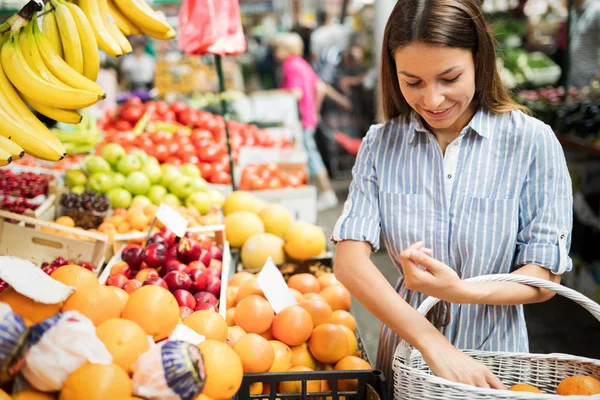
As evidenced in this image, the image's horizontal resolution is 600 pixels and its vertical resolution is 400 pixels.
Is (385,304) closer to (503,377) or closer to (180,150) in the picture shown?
(503,377)

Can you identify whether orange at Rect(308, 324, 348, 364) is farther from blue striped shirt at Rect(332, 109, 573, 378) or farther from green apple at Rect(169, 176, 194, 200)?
green apple at Rect(169, 176, 194, 200)

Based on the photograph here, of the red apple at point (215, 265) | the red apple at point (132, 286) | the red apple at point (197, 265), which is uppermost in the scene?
the red apple at point (132, 286)

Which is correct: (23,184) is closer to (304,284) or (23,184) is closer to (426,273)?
(304,284)

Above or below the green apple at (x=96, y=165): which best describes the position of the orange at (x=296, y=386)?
below

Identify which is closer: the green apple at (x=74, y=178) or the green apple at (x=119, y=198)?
the green apple at (x=119, y=198)

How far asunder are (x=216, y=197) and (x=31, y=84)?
5.60ft

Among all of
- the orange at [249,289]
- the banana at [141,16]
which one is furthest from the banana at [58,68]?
the orange at [249,289]

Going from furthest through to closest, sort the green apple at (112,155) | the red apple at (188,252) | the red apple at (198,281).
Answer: the green apple at (112,155) < the red apple at (188,252) < the red apple at (198,281)

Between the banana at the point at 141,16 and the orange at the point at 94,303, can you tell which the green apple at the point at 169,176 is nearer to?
the banana at the point at 141,16

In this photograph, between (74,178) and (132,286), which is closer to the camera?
(132,286)

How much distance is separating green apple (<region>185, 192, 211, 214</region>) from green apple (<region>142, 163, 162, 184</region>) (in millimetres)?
311

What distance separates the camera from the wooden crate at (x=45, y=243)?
2.41 meters

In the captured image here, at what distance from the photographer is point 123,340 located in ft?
4.01

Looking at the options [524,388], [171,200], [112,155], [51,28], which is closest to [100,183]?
[112,155]
